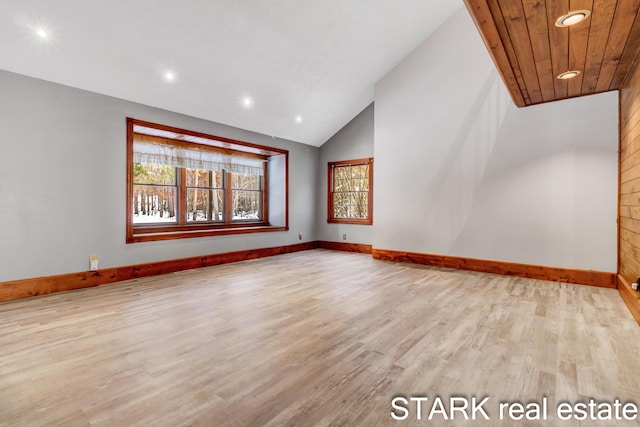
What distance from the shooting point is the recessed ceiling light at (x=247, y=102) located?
4.93 m

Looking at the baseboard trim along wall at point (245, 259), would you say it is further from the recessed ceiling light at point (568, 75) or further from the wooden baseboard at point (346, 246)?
the recessed ceiling light at point (568, 75)

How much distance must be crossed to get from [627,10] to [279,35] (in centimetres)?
335

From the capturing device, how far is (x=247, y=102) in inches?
198

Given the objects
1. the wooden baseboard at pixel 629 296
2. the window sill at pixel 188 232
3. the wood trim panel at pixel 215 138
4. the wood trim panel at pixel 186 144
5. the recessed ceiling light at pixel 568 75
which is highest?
the recessed ceiling light at pixel 568 75

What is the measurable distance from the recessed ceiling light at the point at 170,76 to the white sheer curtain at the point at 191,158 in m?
1.05

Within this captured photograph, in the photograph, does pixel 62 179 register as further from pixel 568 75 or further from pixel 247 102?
pixel 568 75

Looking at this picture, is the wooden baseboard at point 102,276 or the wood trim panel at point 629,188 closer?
the wood trim panel at point 629,188

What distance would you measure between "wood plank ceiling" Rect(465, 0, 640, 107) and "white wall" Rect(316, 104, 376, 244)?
11.1 feet

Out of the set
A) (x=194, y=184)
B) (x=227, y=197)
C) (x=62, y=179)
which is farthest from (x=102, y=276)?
(x=227, y=197)

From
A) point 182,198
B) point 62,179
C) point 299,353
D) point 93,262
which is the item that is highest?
point 62,179

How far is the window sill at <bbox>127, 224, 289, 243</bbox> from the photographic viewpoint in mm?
4391

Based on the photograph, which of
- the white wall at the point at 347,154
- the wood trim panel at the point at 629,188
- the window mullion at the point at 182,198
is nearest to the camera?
the wood trim panel at the point at 629,188

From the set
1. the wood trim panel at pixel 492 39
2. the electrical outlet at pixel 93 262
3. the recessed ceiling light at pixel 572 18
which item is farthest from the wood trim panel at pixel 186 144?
the recessed ceiling light at pixel 572 18

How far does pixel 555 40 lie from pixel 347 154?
465cm
